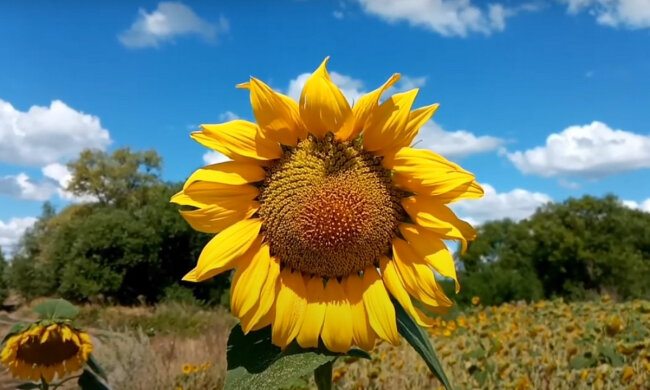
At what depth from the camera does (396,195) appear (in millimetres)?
1298

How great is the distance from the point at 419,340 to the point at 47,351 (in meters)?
2.00

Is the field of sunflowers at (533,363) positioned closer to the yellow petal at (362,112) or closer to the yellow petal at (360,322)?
the yellow petal at (360,322)

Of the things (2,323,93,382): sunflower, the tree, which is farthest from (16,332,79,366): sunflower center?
the tree

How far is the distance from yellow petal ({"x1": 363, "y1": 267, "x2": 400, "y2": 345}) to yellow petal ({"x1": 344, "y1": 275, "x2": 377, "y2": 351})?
12 mm

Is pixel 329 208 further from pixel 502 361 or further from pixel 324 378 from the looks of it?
pixel 502 361

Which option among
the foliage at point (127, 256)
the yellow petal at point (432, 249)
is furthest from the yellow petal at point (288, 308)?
the foliage at point (127, 256)

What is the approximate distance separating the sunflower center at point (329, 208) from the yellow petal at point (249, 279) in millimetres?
33

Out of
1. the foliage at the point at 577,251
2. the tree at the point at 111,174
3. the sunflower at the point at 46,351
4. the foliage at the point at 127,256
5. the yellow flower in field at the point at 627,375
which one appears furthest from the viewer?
the tree at the point at 111,174

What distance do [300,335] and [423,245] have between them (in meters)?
0.28

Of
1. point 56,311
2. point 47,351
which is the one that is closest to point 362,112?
point 56,311

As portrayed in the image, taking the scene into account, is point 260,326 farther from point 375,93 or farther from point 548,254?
point 548,254

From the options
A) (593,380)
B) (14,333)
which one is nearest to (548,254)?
(593,380)

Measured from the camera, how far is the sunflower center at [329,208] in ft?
4.18

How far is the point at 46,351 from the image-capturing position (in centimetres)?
272
